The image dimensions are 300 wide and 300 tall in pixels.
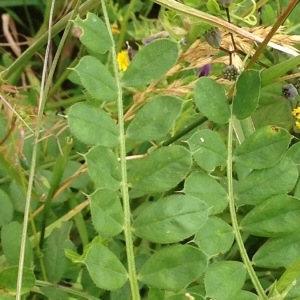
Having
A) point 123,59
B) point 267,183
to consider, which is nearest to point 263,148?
point 267,183

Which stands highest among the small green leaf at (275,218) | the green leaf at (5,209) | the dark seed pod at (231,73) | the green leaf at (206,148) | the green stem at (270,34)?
the green stem at (270,34)

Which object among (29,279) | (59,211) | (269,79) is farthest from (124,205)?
(59,211)

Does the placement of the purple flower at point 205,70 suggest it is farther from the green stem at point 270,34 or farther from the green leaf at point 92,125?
the green leaf at point 92,125

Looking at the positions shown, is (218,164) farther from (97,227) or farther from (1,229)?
(1,229)

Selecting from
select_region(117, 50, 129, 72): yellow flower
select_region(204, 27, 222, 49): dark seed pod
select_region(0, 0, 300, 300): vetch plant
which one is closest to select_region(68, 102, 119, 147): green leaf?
select_region(0, 0, 300, 300): vetch plant

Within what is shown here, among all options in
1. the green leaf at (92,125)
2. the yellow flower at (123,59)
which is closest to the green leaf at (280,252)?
the green leaf at (92,125)

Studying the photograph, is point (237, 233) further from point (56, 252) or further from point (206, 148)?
point (56, 252)

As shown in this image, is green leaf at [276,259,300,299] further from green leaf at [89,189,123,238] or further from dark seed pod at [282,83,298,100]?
dark seed pod at [282,83,298,100]
